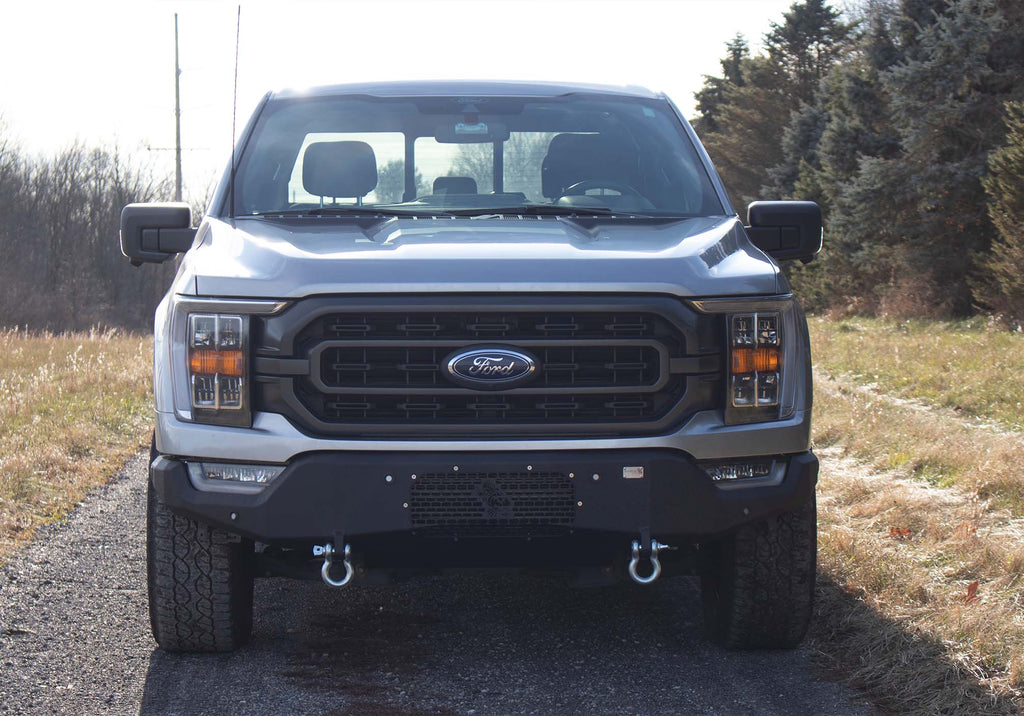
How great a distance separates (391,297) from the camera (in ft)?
11.7

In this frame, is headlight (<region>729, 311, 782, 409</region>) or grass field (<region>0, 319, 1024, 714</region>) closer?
headlight (<region>729, 311, 782, 409</region>)

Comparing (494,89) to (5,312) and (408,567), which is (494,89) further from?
(5,312)

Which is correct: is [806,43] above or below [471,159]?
above

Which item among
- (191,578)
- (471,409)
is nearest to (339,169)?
(471,409)

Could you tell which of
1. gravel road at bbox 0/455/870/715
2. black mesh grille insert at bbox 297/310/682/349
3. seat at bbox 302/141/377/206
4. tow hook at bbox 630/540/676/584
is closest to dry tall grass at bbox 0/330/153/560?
gravel road at bbox 0/455/870/715

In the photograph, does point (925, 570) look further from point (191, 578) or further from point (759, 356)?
point (191, 578)

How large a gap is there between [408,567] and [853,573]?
2067mm

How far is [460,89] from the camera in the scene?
17.3ft

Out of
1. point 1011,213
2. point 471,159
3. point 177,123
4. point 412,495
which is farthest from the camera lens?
point 177,123

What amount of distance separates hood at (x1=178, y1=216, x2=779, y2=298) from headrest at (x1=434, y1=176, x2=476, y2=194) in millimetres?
722

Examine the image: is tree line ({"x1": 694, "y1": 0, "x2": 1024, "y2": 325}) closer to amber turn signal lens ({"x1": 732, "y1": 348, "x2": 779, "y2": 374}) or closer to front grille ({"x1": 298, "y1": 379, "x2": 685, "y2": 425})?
amber turn signal lens ({"x1": 732, "y1": 348, "x2": 779, "y2": 374})

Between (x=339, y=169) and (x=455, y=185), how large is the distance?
47 centimetres

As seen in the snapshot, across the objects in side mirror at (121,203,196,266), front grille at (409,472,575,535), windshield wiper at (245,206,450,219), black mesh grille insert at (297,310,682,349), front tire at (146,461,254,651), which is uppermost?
windshield wiper at (245,206,450,219)

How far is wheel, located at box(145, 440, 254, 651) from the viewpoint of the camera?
12.8 ft
